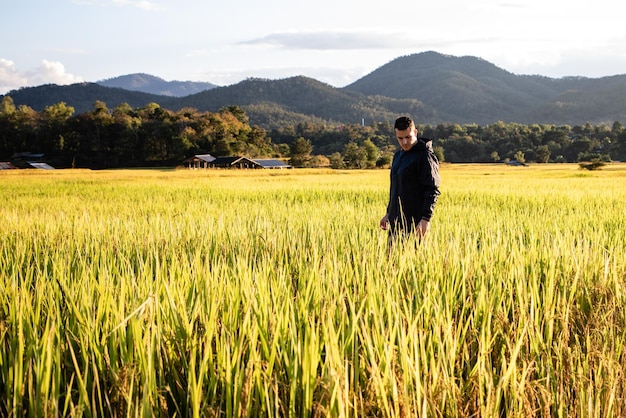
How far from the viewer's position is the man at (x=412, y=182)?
Result: 4.73m

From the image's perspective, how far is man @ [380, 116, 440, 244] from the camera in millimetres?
4730

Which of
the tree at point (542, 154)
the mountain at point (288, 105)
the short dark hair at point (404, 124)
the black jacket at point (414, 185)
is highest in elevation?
the mountain at point (288, 105)

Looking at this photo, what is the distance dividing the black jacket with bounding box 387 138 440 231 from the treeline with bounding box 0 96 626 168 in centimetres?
6224

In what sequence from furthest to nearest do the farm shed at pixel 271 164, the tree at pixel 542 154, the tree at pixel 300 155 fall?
the tree at pixel 542 154
the tree at pixel 300 155
the farm shed at pixel 271 164

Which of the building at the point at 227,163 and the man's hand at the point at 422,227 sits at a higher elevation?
the building at the point at 227,163

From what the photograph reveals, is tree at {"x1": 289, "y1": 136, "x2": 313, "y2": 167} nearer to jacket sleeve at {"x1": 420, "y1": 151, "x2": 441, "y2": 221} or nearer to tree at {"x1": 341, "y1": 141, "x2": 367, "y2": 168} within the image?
tree at {"x1": 341, "y1": 141, "x2": 367, "y2": 168}

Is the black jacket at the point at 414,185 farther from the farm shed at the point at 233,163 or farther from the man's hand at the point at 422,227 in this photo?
the farm shed at the point at 233,163

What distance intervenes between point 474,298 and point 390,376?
170 cm

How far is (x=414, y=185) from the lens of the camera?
4992 millimetres

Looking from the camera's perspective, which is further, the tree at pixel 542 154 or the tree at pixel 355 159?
the tree at pixel 542 154

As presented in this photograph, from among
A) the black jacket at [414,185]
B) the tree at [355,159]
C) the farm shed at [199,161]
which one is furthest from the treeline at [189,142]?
the black jacket at [414,185]

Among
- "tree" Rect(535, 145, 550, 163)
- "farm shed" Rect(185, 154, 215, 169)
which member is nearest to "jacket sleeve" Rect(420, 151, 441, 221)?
"farm shed" Rect(185, 154, 215, 169)

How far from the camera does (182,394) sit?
1.99 metres

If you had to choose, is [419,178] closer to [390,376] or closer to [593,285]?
[593,285]
